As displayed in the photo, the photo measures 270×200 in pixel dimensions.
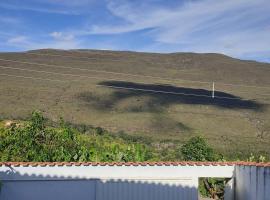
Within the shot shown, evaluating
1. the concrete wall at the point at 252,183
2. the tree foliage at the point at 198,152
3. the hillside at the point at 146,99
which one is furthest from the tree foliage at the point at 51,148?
the hillside at the point at 146,99

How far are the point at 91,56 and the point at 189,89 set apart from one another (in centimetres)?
3977

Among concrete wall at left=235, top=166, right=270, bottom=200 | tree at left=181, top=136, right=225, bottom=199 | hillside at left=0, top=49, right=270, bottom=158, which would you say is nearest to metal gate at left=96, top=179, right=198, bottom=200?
concrete wall at left=235, top=166, right=270, bottom=200

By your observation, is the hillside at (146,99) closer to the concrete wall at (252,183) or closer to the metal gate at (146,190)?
the concrete wall at (252,183)

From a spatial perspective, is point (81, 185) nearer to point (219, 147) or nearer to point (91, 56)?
point (219, 147)

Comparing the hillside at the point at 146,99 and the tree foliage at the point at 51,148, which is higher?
the hillside at the point at 146,99

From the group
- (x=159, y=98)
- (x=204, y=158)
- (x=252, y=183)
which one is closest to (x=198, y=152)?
(x=204, y=158)

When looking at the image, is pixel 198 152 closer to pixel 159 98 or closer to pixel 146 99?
pixel 146 99

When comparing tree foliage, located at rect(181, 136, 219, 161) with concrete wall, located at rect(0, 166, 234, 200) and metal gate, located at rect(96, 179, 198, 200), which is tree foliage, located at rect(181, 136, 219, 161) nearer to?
concrete wall, located at rect(0, 166, 234, 200)

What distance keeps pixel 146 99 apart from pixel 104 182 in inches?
1650

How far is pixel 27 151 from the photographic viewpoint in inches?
1109

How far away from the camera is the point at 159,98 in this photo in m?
61.9

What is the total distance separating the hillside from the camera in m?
51.8

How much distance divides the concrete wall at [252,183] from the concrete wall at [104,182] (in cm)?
93

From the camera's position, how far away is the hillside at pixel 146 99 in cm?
5181
